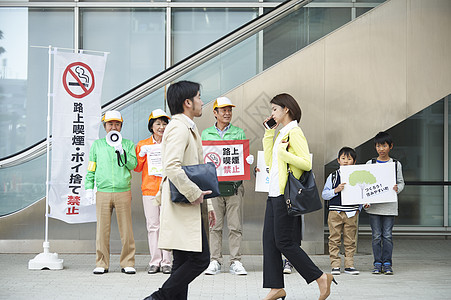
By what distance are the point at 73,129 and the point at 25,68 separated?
14.2 ft

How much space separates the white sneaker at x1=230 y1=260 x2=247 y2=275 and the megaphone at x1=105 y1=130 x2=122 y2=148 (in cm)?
196

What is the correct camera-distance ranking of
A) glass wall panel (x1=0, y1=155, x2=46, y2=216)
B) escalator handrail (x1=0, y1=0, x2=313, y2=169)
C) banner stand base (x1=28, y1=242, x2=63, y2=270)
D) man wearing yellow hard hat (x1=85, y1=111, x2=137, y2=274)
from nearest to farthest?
man wearing yellow hard hat (x1=85, y1=111, x2=137, y2=274), banner stand base (x1=28, y1=242, x2=63, y2=270), escalator handrail (x1=0, y1=0, x2=313, y2=169), glass wall panel (x1=0, y1=155, x2=46, y2=216)

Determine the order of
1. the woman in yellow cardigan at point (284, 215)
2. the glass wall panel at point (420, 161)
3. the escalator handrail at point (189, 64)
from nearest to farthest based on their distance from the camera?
the woman in yellow cardigan at point (284, 215)
the escalator handrail at point (189, 64)
the glass wall panel at point (420, 161)

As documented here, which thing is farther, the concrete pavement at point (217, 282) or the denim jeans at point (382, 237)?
the denim jeans at point (382, 237)

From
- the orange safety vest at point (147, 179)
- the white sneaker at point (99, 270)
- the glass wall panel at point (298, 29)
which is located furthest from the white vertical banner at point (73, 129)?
the glass wall panel at point (298, 29)

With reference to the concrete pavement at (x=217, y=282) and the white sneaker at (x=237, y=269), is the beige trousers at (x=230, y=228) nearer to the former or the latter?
the white sneaker at (x=237, y=269)

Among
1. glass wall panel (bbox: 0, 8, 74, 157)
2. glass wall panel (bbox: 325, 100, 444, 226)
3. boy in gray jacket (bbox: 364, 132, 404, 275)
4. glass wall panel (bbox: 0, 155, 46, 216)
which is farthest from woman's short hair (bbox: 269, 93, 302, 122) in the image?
glass wall panel (bbox: 0, 8, 74, 157)

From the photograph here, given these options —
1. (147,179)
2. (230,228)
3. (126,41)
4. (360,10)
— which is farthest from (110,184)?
(126,41)

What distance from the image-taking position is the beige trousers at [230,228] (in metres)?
8.05

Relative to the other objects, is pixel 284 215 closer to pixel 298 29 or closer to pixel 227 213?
pixel 227 213

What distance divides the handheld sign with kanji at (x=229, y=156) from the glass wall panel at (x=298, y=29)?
169cm

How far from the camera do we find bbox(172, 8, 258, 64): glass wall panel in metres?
12.3

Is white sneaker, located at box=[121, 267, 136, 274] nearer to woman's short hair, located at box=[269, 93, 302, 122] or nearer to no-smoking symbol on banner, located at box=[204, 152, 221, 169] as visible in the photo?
no-smoking symbol on banner, located at box=[204, 152, 221, 169]

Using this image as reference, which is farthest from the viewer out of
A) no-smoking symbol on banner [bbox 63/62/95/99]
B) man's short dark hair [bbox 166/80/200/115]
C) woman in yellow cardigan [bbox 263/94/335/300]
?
no-smoking symbol on banner [bbox 63/62/95/99]
